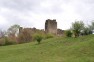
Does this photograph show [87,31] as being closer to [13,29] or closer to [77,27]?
[77,27]

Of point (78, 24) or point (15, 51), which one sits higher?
point (78, 24)

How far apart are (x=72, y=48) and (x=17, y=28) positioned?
175ft

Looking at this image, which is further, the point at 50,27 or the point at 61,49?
the point at 50,27

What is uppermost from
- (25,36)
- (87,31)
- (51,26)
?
(51,26)

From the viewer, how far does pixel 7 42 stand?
201 ft

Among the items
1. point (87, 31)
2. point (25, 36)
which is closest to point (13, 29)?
point (25, 36)

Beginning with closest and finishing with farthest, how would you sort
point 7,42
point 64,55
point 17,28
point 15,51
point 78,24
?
point 64,55 → point 15,51 → point 78,24 → point 7,42 → point 17,28

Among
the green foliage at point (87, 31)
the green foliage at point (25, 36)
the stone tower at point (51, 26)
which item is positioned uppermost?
the stone tower at point (51, 26)

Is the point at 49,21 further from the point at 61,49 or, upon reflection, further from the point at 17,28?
the point at 61,49

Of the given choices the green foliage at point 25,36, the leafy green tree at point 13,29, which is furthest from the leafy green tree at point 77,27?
the leafy green tree at point 13,29

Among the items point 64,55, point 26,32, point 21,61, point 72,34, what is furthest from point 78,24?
point 26,32

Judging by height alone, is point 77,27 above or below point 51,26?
below

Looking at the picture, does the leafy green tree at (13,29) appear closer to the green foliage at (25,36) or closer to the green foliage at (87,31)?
the green foliage at (25,36)

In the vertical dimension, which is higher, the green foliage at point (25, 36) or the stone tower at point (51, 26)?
the stone tower at point (51, 26)
